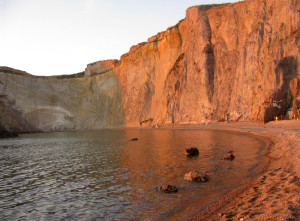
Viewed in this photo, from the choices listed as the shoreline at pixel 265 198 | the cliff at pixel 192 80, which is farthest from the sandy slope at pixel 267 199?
the cliff at pixel 192 80

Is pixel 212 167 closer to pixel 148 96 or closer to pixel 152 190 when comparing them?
pixel 152 190

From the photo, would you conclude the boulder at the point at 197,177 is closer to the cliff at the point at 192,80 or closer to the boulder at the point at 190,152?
the boulder at the point at 190,152

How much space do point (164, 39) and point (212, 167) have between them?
4440cm

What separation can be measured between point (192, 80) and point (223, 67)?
604 cm

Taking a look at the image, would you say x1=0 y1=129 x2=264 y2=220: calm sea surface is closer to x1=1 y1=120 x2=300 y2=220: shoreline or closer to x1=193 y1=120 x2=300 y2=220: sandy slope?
x1=1 y1=120 x2=300 y2=220: shoreline

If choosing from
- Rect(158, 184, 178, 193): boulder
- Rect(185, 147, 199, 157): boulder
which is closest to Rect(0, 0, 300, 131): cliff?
Rect(185, 147, 199, 157): boulder

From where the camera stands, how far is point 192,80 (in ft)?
126

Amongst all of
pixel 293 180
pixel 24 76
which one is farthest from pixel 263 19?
pixel 24 76

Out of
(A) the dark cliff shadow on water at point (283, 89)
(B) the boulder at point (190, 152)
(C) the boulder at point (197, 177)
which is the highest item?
(A) the dark cliff shadow on water at point (283, 89)

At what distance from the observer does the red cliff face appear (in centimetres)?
2466

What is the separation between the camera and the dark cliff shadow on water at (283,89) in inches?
926

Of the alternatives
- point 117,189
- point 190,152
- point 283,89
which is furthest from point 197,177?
point 283,89

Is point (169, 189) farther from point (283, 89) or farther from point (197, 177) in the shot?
point (283, 89)

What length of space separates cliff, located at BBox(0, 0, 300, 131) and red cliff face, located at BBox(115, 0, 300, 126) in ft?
0.34
